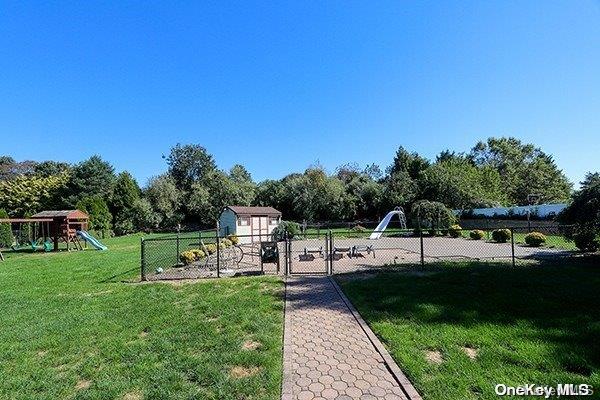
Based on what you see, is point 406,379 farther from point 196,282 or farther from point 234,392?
point 196,282

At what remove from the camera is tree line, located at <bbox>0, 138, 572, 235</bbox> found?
3694 cm

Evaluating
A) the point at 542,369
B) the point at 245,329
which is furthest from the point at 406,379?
the point at 245,329

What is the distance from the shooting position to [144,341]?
474 cm

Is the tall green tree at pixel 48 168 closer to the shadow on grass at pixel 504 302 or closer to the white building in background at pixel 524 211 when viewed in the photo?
the white building in background at pixel 524 211

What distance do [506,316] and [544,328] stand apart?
55cm

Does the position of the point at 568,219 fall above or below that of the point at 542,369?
above

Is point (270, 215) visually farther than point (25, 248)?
Yes

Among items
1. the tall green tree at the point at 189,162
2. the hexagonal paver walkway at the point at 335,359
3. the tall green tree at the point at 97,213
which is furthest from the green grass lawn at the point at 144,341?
the tall green tree at the point at 189,162

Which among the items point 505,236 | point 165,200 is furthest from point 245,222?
point 165,200

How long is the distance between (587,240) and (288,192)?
100ft

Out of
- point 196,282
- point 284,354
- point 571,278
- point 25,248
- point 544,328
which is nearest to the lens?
point 284,354

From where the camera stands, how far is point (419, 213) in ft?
91.1

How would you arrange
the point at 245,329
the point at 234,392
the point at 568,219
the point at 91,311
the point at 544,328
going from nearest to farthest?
the point at 234,392 < the point at 544,328 < the point at 245,329 < the point at 91,311 < the point at 568,219

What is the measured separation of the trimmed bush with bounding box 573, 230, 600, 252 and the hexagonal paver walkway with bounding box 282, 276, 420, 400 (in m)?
10.9
